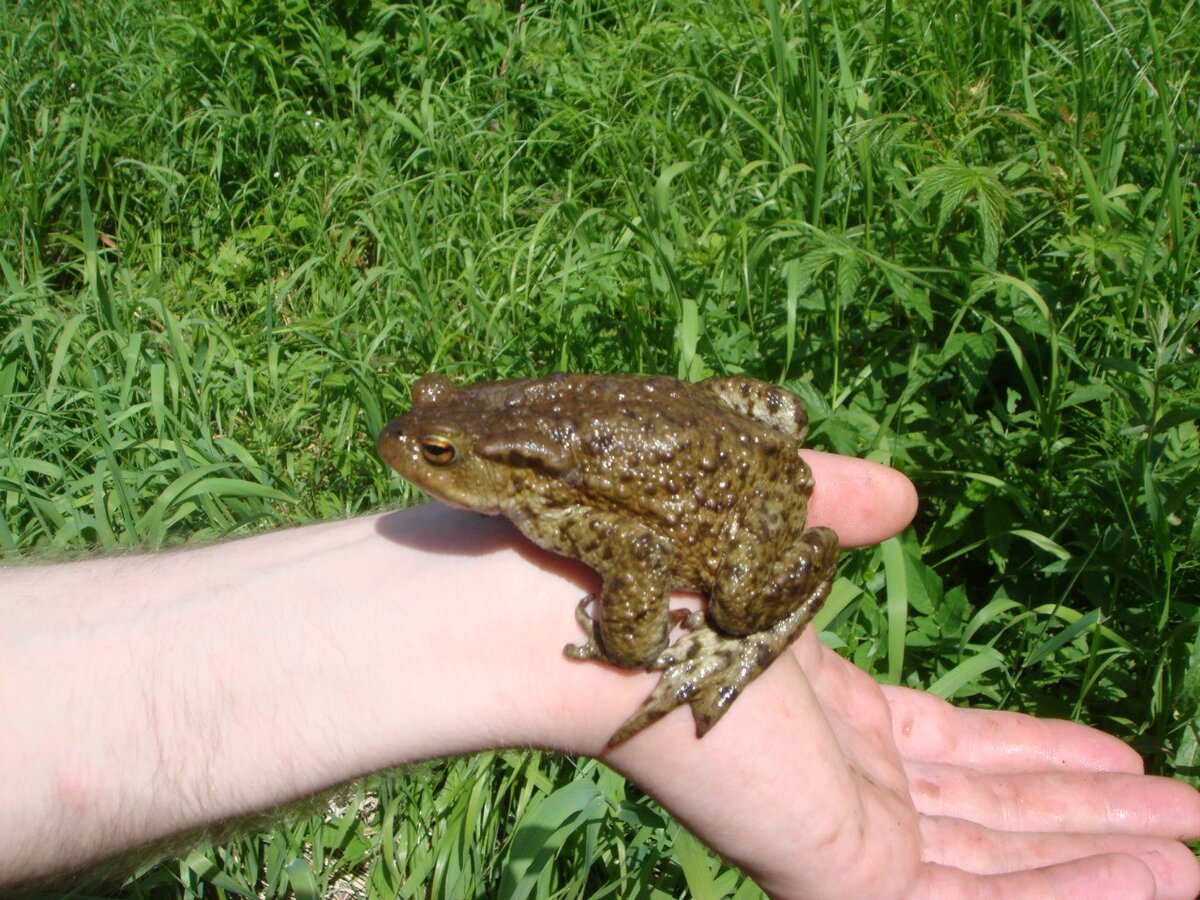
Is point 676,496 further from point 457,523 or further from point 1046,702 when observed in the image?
point 1046,702

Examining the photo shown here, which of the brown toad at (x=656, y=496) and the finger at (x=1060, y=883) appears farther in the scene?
the brown toad at (x=656, y=496)

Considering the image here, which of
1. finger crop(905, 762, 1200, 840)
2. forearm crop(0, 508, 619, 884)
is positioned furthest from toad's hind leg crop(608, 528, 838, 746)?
finger crop(905, 762, 1200, 840)

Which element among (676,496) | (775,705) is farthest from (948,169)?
(775,705)

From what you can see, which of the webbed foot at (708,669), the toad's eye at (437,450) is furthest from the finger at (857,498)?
the toad's eye at (437,450)

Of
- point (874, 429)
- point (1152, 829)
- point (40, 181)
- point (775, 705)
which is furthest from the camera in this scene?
point (40, 181)

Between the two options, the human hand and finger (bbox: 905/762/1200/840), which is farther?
finger (bbox: 905/762/1200/840)

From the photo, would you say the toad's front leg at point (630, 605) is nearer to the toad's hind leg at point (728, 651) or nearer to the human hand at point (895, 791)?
the toad's hind leg at point (728, 651)

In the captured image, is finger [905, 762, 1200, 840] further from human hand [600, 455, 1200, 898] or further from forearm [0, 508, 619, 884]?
forearm [0, 508, 619, 884]

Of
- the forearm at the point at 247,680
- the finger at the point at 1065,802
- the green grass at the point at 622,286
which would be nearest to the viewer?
the forearm at the point at 247,680
